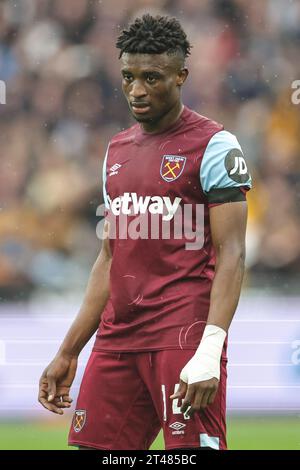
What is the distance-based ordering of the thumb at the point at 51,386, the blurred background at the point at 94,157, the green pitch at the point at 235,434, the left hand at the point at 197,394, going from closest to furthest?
the left hand at the point at 197,394 < the thumb at the point at 51,386 < the green pitch at the point at 235,434 < the blurred background at the point at 94,157

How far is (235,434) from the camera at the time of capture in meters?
7.60

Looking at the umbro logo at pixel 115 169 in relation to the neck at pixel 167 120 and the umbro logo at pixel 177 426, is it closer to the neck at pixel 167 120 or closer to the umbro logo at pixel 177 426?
the neck at pixel 167 120

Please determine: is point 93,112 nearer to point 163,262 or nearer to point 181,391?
point 163,262

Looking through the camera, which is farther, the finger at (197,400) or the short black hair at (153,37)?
the short black hair at (153,37)

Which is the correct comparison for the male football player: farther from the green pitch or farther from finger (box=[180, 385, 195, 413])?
the green pitch

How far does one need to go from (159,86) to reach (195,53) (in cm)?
580

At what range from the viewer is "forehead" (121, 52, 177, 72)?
4.15 meters

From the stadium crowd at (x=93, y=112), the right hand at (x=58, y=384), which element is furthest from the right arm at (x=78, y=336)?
the stadium crowd at (x=93, y=112)

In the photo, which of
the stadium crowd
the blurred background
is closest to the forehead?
the blurred background

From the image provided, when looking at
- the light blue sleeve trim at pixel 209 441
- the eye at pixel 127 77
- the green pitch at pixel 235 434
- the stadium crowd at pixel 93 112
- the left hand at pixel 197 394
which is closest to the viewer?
the left hand at pixel 197 394

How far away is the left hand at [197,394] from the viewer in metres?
3.85

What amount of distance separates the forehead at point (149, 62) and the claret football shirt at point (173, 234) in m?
0.25

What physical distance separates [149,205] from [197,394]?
753 millimetres

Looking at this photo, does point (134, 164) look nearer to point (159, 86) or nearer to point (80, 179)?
point (159, 86)
